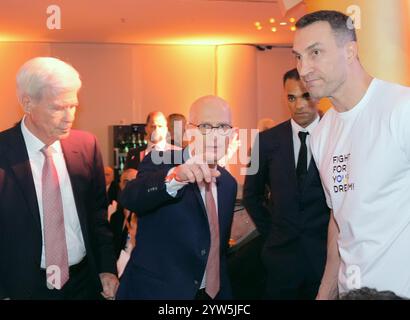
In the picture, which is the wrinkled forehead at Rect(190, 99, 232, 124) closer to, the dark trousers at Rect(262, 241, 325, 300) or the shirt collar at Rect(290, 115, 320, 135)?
the shirt collar at Rect(290, 115, 320, 135)

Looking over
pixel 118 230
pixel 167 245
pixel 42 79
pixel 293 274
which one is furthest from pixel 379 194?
pixel 118 230

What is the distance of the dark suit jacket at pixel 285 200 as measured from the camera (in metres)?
2.91

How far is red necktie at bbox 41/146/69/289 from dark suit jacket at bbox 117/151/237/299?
0.27 meters

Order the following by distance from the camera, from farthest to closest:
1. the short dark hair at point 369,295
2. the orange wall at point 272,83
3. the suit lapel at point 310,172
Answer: the orange wall at point 272,83 < the suit lapel at point 310,172 < the short dark hair at point 369,295

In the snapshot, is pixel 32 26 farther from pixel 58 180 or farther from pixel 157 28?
pixel 58 180

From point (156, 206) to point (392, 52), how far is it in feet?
4.71

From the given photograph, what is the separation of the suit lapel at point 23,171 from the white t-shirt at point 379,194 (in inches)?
46.7

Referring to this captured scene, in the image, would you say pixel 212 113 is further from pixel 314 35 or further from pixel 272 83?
pixel 272 83

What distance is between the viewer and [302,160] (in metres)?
3.00

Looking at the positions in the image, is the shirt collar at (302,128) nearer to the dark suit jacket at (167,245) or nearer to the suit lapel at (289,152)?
the suit lapel at (289,152)

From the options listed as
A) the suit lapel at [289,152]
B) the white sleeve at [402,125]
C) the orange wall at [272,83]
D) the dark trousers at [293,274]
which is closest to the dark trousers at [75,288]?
the dark trousers at [293,274]

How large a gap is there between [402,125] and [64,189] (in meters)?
1.38

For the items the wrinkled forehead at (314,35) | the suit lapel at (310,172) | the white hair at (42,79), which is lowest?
the suit lapel at (310,172)

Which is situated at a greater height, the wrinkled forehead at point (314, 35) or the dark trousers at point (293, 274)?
the wrinkled forehead at point (314, 35)
